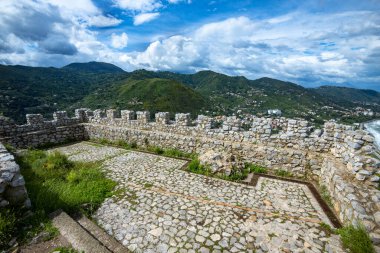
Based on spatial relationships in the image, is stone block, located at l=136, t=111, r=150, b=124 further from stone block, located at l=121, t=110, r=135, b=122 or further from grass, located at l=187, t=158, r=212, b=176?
grass, located at l=187, t=158, r=212, b=176

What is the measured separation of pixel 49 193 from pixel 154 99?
71177 millimetres

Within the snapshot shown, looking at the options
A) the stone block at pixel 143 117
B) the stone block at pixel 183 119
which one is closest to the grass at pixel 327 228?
the stone block at pixel 183 119

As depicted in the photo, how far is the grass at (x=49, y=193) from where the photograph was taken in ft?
12.9

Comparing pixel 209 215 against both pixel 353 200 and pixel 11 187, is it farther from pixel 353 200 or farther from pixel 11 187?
pixel 11 187

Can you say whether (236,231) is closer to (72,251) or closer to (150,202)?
(150,202)

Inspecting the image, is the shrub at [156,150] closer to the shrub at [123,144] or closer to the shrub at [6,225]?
the shrub at [123,144]

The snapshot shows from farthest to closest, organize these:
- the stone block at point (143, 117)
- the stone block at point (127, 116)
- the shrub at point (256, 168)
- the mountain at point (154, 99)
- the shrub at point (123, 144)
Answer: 1. the mountain at point (154, 99)
2. the stone block at point (127, 116)
3. the shrub at point (123, 144)
4. the stone block at point (143, 117)
5. the shrub at point (256, 168)

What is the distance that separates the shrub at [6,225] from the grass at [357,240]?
21.7ft

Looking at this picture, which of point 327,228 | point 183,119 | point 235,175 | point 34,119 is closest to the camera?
point 327,228

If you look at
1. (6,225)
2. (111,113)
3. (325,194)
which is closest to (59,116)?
(111,113)

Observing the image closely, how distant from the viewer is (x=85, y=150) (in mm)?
11492

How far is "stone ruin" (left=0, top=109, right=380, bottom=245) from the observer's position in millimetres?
4824

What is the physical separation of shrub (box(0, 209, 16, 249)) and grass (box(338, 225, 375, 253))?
6.60m

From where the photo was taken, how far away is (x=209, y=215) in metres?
5.44
